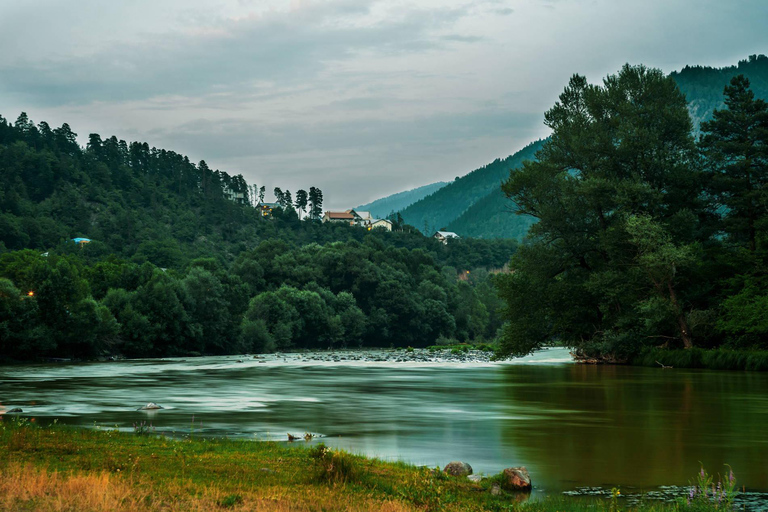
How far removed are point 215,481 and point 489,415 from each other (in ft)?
57.2

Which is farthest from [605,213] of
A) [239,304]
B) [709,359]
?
[239,304]

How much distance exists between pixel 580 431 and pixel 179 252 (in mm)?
134071

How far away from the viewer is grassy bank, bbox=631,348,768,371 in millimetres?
51781

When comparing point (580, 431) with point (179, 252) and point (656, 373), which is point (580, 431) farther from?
point (179, 252)

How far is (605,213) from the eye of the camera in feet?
205

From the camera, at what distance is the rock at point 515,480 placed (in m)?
14.4

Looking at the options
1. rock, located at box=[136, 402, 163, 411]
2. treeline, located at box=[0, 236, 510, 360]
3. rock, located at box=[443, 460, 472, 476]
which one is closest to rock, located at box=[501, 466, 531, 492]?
rock, located at box=[443, 460, 472, 476]

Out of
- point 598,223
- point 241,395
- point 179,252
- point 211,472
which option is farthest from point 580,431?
point 179,252

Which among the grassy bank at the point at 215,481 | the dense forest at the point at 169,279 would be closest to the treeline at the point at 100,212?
the dense forest at the point at 169,279

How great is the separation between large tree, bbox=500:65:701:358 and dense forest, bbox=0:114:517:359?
43.4 metres

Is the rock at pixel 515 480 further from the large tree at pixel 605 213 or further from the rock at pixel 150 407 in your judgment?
the large tree at pixel 605 213

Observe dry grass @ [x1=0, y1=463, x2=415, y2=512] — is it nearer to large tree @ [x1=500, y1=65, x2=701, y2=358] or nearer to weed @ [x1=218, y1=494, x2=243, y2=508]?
weed @ [x1=218, y1=494, x2=243, y2=508]

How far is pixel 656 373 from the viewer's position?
5094cm

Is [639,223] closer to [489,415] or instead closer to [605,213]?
[605,213]
